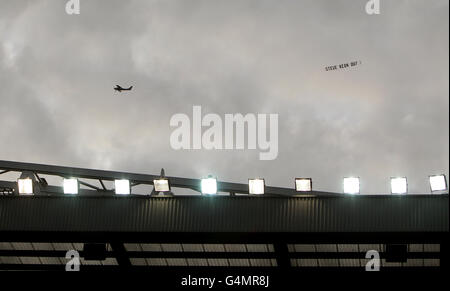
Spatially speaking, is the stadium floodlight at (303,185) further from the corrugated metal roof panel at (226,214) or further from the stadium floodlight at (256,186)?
the stadium floodlight at (256,186)

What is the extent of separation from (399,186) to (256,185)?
7.51m

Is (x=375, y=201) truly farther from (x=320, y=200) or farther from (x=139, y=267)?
(x=139, y=267)

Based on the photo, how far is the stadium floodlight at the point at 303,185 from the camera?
34031 millimetres

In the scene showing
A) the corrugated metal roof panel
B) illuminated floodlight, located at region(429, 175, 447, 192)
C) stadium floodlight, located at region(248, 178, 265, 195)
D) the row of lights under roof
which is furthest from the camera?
stadium floodlight, located at region(248, 178, 265, 195)

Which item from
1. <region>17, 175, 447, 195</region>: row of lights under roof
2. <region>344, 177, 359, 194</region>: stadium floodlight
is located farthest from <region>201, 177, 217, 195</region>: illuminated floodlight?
<region>344, 177, 359, 194</region>: stadium floodlight

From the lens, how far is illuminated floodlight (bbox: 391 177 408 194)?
107ft

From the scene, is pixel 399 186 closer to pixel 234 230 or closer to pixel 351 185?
pixel 351 185

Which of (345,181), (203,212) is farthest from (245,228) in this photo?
(345,181)

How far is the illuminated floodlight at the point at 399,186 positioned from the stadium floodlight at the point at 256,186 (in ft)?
22.5

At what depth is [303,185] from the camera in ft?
112

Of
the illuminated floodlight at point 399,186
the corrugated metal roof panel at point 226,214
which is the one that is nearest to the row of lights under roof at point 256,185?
the illuminated floodlight at point 399,186

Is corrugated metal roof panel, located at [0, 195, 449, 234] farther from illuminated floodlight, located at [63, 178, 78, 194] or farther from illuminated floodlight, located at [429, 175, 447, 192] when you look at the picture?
illuminated floodlight, located at [63, 178, 78, 194]

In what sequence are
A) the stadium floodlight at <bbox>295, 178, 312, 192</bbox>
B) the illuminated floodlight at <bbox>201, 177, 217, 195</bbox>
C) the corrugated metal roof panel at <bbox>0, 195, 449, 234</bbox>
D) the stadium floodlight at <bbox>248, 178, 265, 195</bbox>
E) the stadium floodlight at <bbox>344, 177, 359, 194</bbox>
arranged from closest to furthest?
1. the corrugated metal roof panel at <bbox>0, 195, 449, 234</bbox>
2. the stadium floodlight at <bbox>344, 177, 359, 194</bbox>
3. the stadium floodlight at <bbox>295, 178, 312, 192</bbox>
4. the stadium floodlight at <bbox>248, 178, 265, 195</bbox>
5. the illuminated floodlight at <bbox>201, 177, 217, 195</bbox>
